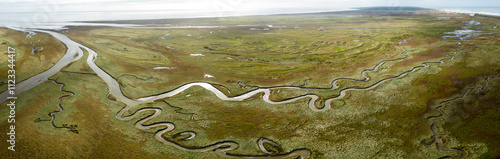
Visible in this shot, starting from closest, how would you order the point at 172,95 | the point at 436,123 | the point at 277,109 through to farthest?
the point at 436,123
the point at 277,109
the point at 172,95

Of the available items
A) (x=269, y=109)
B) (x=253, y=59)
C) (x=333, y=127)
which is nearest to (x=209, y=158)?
(x=269, y=109)

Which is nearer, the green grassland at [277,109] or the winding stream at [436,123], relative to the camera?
the winding stream at [436,123]

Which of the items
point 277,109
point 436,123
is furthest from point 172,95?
point 436,123

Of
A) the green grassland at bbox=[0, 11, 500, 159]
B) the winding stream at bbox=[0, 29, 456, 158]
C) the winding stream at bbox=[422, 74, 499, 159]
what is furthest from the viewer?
the winding stream at bbox=[0, 29, 456, 158]

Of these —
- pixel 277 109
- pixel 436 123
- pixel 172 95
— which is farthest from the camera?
pixel 172 95

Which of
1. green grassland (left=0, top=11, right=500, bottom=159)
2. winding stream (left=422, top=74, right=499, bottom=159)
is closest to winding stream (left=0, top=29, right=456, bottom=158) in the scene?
green grassland (left=0, top=11, right=500, bottom=159)

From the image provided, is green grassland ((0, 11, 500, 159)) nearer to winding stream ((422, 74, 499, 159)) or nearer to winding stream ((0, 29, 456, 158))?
winding stream ((422, 74, 499, 159))

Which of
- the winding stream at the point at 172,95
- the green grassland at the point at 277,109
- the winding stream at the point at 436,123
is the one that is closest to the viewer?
the winding stream at the point at 436,123

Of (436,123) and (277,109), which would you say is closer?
(436,123)

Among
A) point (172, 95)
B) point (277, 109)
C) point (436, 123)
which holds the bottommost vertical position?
point (277, 109)

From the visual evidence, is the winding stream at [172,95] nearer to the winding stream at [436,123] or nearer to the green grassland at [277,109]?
the green grassland at [277,109]

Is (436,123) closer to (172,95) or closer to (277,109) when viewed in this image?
(277,109)

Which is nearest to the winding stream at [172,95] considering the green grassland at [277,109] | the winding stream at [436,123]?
the green grassland at [277,109]
